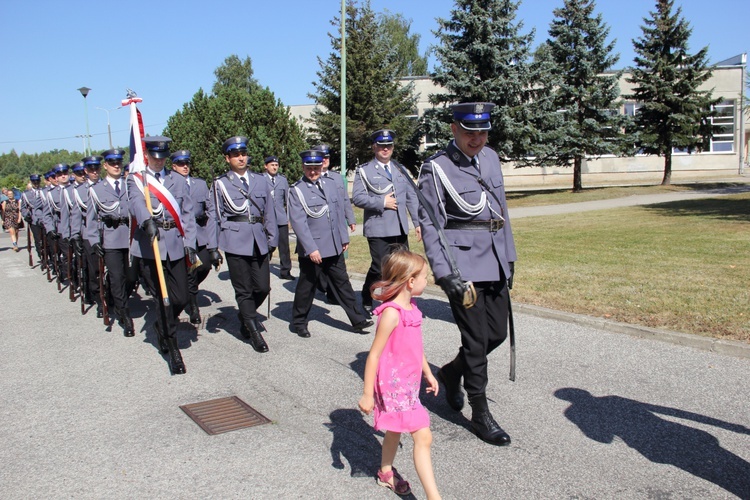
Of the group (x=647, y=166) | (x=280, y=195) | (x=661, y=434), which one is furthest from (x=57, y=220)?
(x=647, y=166)

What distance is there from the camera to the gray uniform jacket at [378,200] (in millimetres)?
8398

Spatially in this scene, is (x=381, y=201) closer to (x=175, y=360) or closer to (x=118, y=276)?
(x=175, y=360)

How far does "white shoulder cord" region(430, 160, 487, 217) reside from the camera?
4699mm

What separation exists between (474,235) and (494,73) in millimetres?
25364

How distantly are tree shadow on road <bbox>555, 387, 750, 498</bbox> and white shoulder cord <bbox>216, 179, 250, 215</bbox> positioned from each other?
12.5ft

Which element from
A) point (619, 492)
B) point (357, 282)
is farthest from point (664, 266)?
point (619, 492)

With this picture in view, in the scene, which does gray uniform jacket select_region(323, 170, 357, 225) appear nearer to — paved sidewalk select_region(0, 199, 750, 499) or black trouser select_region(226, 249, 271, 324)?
black trouser select_region(226, 249, 271, 324)

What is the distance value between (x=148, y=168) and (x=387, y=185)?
2.86 metres

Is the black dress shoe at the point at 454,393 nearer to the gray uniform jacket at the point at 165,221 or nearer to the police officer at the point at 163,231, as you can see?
the police officer at the point at 163,231

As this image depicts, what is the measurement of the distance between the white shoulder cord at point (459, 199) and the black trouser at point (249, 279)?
327cm

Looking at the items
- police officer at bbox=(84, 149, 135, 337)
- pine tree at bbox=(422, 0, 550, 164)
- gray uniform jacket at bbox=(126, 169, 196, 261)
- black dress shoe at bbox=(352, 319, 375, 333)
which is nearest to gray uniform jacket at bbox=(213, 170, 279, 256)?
gray uniform jacket at bbox=(126, 169, 196, 261)

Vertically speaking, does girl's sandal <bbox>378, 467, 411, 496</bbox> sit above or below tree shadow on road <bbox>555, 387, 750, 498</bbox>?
above

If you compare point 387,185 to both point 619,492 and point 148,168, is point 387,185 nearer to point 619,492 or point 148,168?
point 148,168

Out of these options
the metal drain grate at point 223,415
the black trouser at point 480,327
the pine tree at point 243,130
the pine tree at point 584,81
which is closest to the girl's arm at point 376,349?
the black trouser at point 480,327
